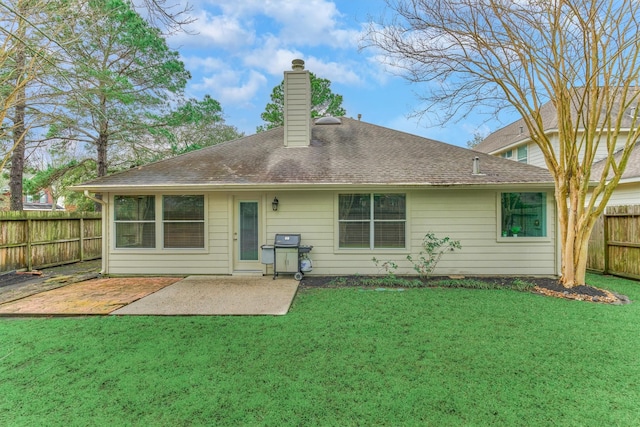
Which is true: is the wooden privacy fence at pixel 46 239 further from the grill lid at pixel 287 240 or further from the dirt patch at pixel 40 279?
the grill lid at pixel 287 240

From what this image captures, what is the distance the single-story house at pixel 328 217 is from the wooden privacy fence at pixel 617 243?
4.79ft

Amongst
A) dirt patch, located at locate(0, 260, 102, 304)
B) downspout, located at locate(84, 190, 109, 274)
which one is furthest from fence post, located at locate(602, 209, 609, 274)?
dirt patch, located at locate(0, 260, 102, 304)

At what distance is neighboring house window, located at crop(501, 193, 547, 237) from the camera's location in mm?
7285

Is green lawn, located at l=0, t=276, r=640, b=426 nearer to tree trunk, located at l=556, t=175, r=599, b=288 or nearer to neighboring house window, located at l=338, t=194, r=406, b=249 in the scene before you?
tree trunk, located at l=556, t=175, r=599, b=288

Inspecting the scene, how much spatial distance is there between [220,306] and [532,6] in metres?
7.77

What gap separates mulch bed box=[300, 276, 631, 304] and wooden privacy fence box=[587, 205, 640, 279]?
187cm

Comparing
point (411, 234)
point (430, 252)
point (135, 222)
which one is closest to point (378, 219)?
point (411, 234)

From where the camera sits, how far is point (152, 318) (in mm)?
4570

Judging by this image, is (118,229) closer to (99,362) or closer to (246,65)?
(99,362)

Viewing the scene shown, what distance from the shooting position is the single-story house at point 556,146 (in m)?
9.36

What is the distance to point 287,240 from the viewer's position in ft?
23.2

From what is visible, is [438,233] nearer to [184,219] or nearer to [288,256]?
[288,256]

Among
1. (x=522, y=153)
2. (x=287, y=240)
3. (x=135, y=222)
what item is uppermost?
(x=522, y=153)

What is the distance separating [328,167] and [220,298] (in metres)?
4.02
